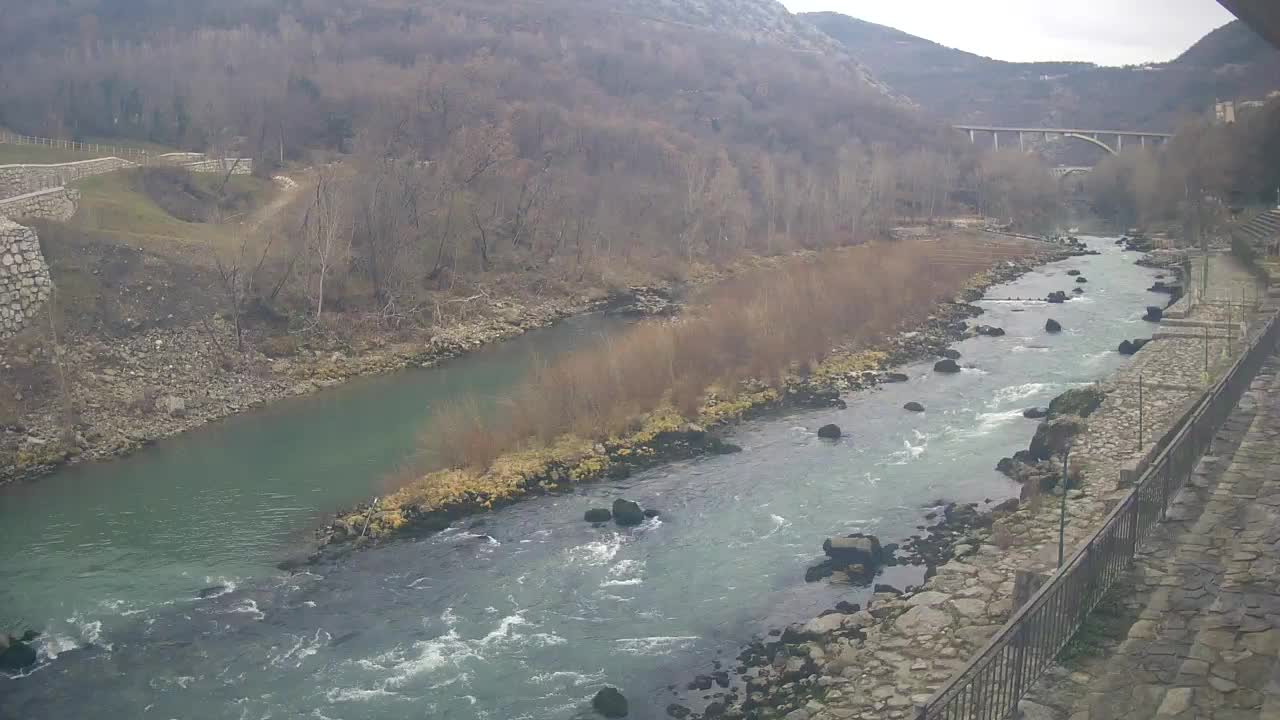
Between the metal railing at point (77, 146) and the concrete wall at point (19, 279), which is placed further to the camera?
the metal railing at point (77, 146)

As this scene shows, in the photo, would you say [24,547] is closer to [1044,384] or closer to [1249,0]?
[1249,0]

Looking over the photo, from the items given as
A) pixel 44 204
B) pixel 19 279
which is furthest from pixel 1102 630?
pixel 44 204

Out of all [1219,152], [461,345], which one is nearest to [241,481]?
[461,345]

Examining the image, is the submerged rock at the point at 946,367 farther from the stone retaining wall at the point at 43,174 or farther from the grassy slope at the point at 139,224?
the stone retaining wall at the point at 43,174

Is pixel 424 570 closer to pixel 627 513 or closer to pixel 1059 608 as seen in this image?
pixel 627 513

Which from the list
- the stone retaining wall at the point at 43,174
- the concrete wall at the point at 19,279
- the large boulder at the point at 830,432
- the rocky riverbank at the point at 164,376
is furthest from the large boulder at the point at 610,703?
the stone retaining wall at the point at 43,174

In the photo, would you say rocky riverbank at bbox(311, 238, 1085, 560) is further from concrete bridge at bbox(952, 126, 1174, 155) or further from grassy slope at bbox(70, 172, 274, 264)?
concrete bridge at bbox(952, 126, 1174, 155)

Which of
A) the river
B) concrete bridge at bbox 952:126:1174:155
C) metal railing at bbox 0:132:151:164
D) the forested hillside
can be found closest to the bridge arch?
concrete bridge at bbox 952:126:1174:155
